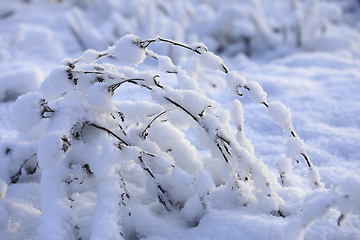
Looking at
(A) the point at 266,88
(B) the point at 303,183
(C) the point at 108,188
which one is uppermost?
(C) the point at 108,188

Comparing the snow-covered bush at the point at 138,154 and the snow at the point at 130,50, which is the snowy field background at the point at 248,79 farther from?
the snow at the point at 130,50

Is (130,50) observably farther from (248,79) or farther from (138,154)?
(248,79)

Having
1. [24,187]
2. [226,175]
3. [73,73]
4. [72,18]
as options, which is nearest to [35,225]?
[24,187]

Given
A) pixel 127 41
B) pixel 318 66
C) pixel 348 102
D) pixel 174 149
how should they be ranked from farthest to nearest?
1. pixel 318 66
2. pixel 348 102
3. pixel 174 149
4. pixel 127 41

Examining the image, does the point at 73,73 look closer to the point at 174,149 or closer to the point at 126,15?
the point at 174,149

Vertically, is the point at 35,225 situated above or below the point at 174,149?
below

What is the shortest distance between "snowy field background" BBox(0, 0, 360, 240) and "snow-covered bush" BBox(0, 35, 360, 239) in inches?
1.6

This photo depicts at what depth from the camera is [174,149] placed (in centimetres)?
96

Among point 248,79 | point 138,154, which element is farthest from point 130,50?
point 248,79

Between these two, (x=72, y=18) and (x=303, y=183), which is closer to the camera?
(x=303, y=183)

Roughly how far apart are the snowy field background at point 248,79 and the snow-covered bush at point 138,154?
1.6 inches

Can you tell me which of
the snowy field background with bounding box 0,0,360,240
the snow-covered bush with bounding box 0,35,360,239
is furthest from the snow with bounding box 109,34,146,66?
the snowy field background with bounding box 0,0,360,240

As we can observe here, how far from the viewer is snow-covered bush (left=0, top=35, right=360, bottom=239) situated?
641mm

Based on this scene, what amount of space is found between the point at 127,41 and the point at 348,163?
1050 millimetres
